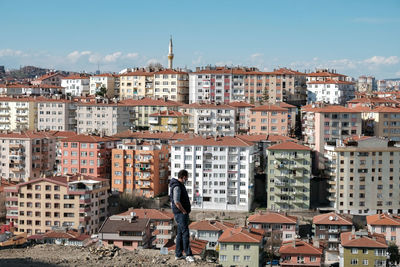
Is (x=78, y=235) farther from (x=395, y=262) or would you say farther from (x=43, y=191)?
(x=395, y=262)

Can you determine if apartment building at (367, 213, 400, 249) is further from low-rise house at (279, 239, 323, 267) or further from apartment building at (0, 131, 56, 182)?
apartment building at (0, 131, 56, 182)

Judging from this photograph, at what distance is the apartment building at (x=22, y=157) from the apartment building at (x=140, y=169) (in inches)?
281

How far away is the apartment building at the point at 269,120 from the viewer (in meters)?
53.7

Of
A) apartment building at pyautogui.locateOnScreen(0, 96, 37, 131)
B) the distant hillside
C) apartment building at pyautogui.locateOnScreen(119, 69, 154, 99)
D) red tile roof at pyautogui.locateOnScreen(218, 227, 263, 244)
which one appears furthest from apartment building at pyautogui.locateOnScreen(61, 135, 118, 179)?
the distant hillside

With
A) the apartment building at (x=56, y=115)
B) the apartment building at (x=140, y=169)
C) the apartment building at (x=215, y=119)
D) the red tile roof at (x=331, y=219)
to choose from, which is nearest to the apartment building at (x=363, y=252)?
the red tile roof at (x=331, y=219)

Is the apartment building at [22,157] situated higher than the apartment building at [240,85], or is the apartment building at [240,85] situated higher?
the apartment building at [240,85]

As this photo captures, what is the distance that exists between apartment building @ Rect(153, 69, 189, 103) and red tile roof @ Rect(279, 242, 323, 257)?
34877 millimetres

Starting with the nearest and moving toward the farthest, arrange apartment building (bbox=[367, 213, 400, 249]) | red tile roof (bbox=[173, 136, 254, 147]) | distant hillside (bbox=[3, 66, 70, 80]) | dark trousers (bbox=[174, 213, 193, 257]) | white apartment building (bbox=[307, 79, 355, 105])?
1. dark trousers (bbox=[174, 213, 193, 257])
2. apartment building (bbox=[367, 213, 400, 249])
3. red tile roof (bbox=[173, 136, 254, 147])
4. white apartment building (bbox=[307, 79, 355, 105])
5. distant hillside (bbox=[3, 66, 70, 80])

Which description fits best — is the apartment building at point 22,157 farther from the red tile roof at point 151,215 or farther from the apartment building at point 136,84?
the apartment building at point 136,84

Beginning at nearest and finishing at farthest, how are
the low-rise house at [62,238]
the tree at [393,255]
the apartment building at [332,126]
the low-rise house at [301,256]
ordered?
the low-rise house at [62,238] → the low-rise house at [301,256] → the tree at [393,255] → the apartment building at [332,126]

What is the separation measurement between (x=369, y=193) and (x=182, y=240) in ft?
99.9

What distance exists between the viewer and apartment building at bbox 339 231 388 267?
33.5m

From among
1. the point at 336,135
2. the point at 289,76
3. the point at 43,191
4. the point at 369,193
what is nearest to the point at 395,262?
the point at 369,193

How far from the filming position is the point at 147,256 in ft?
54.0
